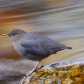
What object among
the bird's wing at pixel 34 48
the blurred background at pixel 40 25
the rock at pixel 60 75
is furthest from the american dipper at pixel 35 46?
the blurred background at pixel 40 25

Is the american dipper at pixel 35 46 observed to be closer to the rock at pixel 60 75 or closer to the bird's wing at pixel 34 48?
the bird's wing at pixel 34 48

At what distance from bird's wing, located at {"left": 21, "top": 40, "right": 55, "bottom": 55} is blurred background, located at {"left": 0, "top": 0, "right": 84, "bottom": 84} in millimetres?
1487

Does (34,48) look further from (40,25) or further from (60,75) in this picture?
(40,25)

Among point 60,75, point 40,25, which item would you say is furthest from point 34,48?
point 40,25

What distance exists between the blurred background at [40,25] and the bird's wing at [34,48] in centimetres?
149

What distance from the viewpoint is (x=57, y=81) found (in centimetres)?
249

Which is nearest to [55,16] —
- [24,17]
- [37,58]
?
[24,17]

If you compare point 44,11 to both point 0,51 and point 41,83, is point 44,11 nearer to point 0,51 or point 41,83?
point 0,51

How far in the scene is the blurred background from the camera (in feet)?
15.5

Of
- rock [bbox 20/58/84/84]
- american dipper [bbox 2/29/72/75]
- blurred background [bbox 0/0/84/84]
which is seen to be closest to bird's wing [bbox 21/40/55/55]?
american dipper [bbox 2/29/72/75]

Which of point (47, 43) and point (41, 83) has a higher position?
point (47, 43)

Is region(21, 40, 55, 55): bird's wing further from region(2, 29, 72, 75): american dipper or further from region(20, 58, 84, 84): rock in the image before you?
region(20, 58, 84, 84): rock

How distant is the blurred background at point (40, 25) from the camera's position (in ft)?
15.5

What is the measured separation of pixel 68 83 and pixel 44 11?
6.63 metres
